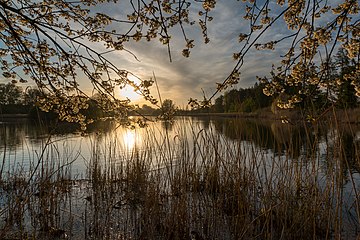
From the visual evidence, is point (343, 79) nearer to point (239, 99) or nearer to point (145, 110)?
point (239, 99)

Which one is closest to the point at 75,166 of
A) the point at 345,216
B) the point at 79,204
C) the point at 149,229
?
the point at 79,204

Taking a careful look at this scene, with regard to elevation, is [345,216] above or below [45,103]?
below

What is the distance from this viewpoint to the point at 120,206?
4566 millimetres

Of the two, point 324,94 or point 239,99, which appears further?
point 239,99

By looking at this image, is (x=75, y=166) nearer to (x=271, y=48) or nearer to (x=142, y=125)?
(x=142, y=125)

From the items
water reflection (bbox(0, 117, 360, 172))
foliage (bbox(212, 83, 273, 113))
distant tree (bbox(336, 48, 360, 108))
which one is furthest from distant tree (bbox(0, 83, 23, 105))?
distant tree (bbox(336, 48, 360, 108))

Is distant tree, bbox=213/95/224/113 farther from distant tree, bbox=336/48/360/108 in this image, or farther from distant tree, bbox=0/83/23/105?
distant tree, bbox=0/83/23/105

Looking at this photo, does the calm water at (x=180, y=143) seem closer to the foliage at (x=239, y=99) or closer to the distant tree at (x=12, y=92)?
the foliage at (x=239, y=99)

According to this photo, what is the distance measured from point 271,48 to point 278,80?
0.32 m

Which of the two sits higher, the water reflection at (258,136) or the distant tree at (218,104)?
the distant tree at (218,104)

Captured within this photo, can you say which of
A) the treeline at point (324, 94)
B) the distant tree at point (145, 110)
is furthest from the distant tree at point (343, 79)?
the distant tree at point (145, 110)

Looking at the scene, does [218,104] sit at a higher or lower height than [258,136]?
higher

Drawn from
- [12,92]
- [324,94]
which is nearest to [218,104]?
[324,94]

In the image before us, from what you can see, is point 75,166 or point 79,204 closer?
point 79,204
